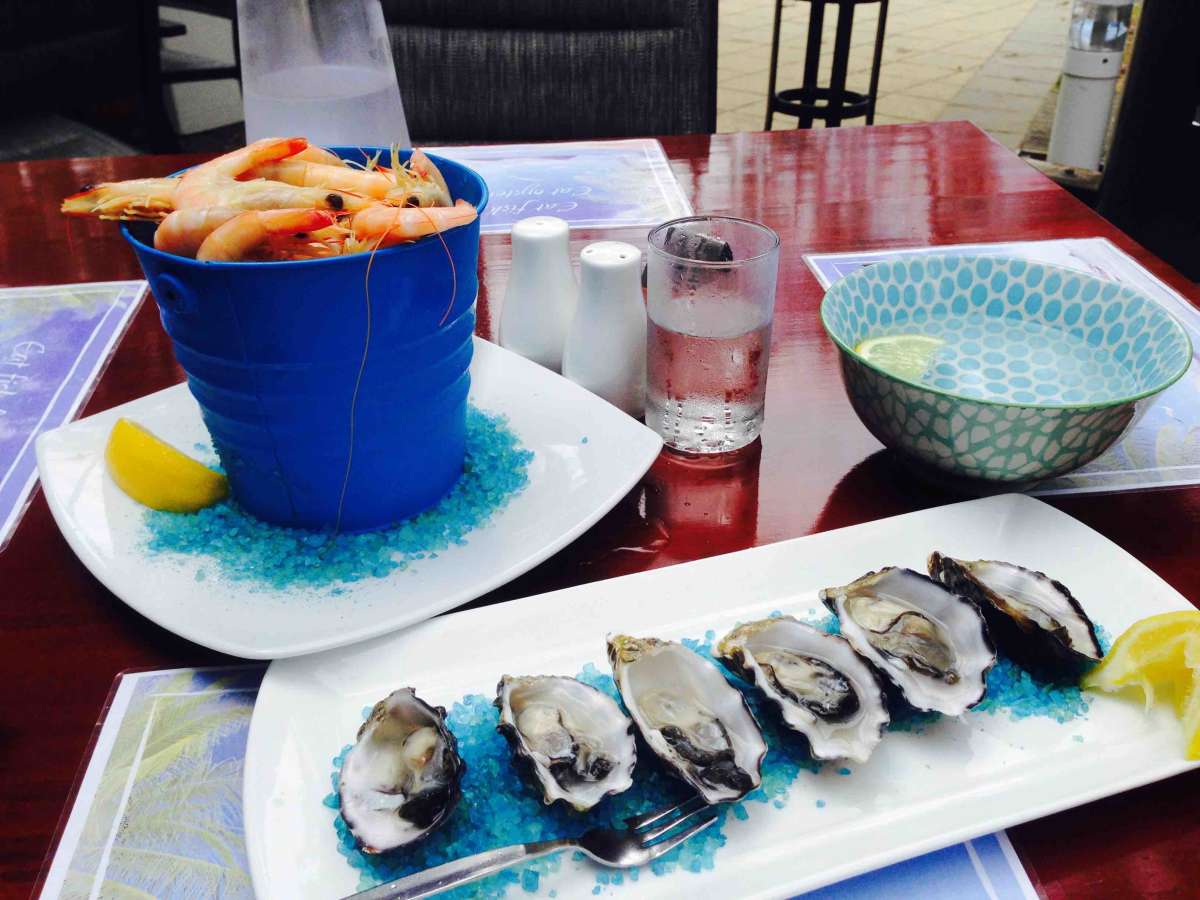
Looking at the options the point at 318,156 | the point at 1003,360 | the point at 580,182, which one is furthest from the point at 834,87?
the point at 318,156

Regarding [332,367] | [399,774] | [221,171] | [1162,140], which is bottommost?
[1162,140]

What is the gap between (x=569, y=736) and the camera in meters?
0.52

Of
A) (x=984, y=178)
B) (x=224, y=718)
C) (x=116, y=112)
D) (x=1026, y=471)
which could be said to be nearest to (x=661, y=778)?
(x=224, y=718)

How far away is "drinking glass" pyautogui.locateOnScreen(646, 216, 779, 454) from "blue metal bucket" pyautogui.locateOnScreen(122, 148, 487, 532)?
0.58 feet

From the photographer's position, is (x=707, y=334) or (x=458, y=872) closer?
(x=458, y=872)

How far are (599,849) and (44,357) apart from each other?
0.81m

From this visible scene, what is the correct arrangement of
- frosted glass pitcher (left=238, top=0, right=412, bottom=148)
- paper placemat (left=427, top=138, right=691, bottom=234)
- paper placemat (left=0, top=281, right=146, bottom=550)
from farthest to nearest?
1. paper placemat (left=427, top=138, right=691, bottom=234)
2. frosted glass pitcher (left=238, top=0, right=412, bottom=148)
3. paper placemat (left=0, top=281, right=146, bottom=550)

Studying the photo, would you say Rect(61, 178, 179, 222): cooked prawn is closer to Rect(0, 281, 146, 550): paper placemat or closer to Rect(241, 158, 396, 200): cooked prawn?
Rect(241, 158, 396, 200): cooked prawn

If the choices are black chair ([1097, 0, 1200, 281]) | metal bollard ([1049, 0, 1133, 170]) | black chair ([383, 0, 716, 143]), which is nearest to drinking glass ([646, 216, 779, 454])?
black chair ([383, 0, 716, 143])

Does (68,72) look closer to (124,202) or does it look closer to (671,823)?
(124,202)

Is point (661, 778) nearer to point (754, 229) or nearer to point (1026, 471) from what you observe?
point (1026, 471)

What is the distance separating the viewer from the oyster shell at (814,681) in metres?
0.52

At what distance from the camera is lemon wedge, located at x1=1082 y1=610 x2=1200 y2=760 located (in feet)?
1.71

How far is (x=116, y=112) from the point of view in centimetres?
279
